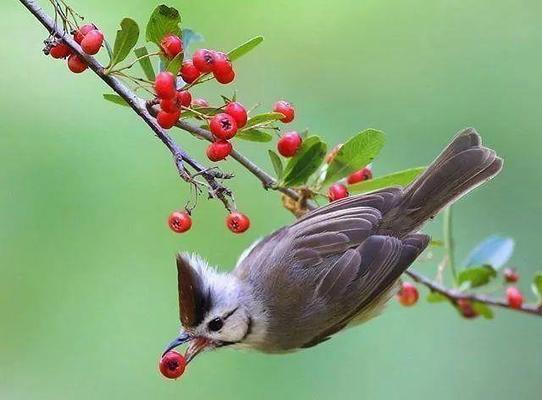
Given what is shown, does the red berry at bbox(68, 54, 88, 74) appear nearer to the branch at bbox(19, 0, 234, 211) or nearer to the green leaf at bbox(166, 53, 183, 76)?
the branch at bbox(19, 0, 234, 211)

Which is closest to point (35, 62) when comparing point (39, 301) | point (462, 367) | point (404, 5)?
point (39, 301)

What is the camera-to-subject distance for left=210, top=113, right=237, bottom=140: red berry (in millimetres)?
1703

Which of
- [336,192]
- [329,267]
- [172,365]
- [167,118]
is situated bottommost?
[329,267]

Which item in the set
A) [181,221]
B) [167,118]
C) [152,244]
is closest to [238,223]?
[181,221]

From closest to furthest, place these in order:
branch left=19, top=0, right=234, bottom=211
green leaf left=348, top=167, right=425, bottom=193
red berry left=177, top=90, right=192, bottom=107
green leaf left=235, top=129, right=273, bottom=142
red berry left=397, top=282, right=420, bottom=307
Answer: branch left=19, top=0, right=234, bottom=211
red berry left=177, top=90, right=192, bottom=107
green leaf left=235, top=129, right=273, bottom=142
green leaf left=348, top=167, right=425, bottom=193
red berry left=397, top=282, right=420, bottom=307

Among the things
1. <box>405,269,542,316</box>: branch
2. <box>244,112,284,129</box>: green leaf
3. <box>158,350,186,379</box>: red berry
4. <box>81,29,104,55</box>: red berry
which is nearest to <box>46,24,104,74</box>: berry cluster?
<box>81,29,104,55</box>: red berry

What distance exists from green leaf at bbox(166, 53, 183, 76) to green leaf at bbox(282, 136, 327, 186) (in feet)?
1.34

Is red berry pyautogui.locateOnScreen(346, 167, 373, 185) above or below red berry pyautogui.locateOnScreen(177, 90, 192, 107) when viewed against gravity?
below

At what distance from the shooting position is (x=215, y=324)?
7.74 feet

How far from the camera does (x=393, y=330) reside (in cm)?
396

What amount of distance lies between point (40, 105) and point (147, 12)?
0.63 metres

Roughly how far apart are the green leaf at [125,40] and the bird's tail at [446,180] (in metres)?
1.02

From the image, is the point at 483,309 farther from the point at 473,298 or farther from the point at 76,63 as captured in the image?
the point at 76,63

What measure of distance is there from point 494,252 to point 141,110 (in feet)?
4.04
